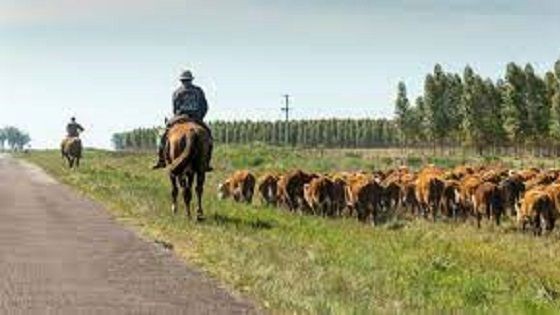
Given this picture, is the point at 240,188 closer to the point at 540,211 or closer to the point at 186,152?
the point at 540,211

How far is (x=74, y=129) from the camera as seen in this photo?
182 ft

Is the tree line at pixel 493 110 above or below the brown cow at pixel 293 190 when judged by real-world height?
above

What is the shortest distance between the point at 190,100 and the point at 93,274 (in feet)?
33.6

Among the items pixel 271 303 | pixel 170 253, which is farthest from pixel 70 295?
pixel 170 253

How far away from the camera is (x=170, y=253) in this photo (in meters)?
15.5

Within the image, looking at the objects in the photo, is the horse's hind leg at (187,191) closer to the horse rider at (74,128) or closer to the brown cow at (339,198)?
the brown cow at (339,198)

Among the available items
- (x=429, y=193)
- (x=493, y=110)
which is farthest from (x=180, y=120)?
(x=493, y=110)

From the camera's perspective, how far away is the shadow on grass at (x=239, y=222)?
2064 cm

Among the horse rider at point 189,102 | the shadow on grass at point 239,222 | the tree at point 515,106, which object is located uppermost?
the tree at point 515,106

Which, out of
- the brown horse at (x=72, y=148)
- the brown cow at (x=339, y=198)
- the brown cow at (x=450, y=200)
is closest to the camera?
the brown cow at (x=339, y=198)

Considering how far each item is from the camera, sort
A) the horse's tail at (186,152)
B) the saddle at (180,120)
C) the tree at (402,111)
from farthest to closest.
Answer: the tree at (402,111)
the saddle at (180,120)
the horse's tail at (186,152)

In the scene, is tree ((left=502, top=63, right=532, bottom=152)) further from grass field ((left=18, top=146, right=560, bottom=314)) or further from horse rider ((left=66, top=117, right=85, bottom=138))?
grass field ((left=18, top=146, right=560, bottom=314))

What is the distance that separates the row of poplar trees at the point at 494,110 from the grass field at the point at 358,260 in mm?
74097

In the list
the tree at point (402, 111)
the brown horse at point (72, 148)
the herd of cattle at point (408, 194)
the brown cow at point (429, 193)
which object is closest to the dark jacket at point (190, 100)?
the herd of cattle at point (408, 194)
